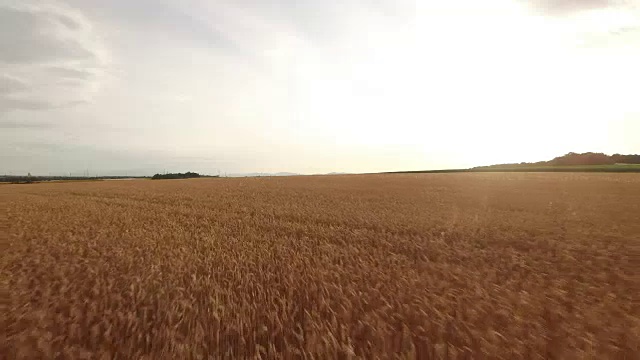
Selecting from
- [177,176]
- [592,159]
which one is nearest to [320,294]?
[177,176]

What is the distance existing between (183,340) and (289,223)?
7040 mm

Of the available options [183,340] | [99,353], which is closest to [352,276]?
[183,340]

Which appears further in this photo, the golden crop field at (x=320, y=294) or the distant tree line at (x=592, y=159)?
the distant tree line at (x=592, y=159)

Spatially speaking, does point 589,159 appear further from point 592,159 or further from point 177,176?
point 177,176

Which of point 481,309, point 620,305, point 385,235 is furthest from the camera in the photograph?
point 385,235

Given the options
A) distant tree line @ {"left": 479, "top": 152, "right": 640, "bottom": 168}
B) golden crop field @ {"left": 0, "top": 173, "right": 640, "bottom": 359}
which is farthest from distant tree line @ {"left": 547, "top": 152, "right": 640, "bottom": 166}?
golden crop field @ {"left": 0, "top": 173, "right": 640, "bottom": 359}

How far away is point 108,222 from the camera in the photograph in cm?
1070

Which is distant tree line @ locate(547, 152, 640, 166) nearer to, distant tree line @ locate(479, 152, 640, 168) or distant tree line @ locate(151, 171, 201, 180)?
distant tree line @ locate(479, 152, 640, 168)

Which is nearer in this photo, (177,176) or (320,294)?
(320,294)

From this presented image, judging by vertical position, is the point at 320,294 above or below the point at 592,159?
below

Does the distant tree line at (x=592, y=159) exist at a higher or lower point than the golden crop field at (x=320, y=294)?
higher

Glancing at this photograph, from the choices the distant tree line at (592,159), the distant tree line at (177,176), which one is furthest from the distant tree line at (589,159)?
the distant tree line at (177,176)

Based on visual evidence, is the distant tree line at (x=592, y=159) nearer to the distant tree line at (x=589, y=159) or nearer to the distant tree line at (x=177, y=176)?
the distant tree line at (x=589, y=159)

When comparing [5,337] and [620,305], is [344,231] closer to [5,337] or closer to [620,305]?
[620,305]
